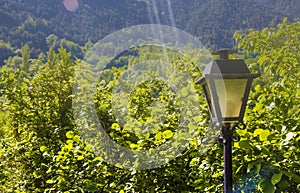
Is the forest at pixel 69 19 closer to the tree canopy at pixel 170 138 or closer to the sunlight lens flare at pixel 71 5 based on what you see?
the sunlight lens flare at pixel 71 5

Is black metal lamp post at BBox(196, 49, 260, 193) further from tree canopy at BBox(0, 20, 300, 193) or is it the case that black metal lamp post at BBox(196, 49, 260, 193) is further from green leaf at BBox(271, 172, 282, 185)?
green leaf at BBox(271, 172, 282, 185)

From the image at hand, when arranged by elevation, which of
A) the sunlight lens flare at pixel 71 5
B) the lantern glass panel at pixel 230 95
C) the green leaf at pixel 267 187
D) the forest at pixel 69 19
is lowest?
Answer: the green leaf at pixel 267 187

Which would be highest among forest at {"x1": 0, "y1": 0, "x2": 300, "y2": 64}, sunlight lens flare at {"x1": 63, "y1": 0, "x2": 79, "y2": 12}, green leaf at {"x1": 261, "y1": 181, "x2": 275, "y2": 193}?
sunlight lens flare at {"x1": 63, "y1": 0, "x2": 79, "y2": 12}

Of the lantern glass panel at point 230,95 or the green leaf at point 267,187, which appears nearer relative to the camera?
the green leaf at point 267,187

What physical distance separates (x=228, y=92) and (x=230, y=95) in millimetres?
19

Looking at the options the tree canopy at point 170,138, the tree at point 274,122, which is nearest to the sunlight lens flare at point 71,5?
the tree canopy at point 170,138

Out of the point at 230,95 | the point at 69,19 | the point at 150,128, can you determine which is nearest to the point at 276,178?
the point at 230,95

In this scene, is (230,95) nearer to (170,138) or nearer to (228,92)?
(228,92)

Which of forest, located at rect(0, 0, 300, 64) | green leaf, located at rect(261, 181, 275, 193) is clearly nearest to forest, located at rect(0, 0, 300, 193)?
green leaf, located at rect(261, 181, 275, 193)

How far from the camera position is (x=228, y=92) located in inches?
65.4

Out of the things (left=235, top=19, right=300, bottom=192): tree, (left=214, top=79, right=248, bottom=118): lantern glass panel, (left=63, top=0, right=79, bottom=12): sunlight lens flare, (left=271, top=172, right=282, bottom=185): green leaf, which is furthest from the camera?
(left=63, top=0, right=79, bottom=12): sunlight lens flare

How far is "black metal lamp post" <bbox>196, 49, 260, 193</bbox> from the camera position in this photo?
1.65 m

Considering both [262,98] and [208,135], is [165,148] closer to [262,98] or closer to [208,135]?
[208,135]

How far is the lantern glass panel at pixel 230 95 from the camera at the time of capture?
1648mm
